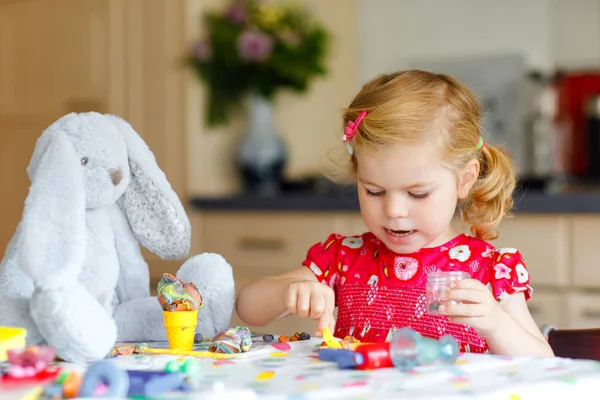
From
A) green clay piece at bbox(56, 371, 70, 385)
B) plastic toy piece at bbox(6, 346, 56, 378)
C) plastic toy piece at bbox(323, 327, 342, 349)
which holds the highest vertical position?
plastic toy piece at bbox(6, 346, 56, 378)

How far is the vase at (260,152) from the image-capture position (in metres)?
2.69

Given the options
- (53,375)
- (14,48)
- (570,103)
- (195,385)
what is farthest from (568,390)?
(14,48)

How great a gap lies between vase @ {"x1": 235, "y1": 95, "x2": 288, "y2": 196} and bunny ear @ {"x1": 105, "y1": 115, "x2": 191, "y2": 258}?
1607 mm

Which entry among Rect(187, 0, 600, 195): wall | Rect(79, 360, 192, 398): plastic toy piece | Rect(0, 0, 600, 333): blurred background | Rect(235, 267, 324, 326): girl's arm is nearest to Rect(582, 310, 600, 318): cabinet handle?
Rect(0, 0, 600, 333): blurred background

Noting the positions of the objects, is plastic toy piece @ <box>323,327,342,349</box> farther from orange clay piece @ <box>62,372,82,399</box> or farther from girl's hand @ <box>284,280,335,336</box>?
orange clay piece @ <box>62,372,82,399</box>

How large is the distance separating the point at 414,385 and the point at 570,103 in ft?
7.38

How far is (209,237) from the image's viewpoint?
8.68 feet

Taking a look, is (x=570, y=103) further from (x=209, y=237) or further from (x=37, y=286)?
(x=37, y=286)

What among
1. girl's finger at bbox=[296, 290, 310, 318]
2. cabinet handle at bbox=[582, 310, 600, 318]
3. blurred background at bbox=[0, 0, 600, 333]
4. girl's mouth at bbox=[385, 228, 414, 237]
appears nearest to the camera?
girl's finger at bbox=[296, 290, 310, 318]

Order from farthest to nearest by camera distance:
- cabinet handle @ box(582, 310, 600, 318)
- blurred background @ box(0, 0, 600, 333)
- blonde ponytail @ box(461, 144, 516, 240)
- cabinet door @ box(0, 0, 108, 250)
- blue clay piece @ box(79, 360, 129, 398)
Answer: cabinet door @ box(0, 0, 108, 250)
blurred background @ box(0, 0, 600, 333)
cabinet handle @ box(582, 310, 600, 318)
blonde ponytail @ box(461, 144, 516, 240)
blue clay piece @ box(79, 360, 129, 398)

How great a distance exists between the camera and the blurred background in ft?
8.53

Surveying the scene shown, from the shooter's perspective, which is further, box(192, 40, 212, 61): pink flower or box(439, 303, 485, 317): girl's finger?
box(192, 40, 212, 61): pink flower

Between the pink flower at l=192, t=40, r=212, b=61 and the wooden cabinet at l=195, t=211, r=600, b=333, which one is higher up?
the pink flower at l=192, t=40, r=212, b=61

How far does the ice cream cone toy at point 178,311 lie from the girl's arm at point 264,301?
20 cm
